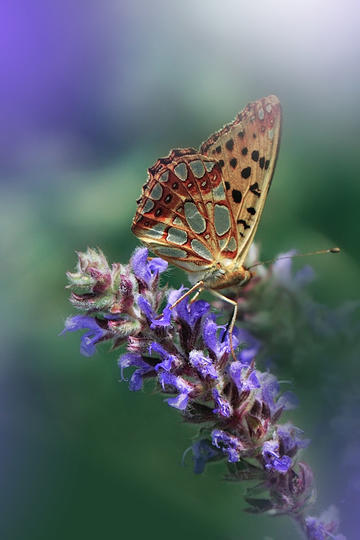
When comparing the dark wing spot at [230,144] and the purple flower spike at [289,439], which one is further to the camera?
the dark wing spot at [230,144]

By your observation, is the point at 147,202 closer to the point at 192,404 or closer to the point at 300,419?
the point at 192,404

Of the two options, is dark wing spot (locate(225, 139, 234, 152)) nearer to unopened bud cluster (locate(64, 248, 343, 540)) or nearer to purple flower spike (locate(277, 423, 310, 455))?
unopened bud cluster (locate(64, 248, 343, 540))

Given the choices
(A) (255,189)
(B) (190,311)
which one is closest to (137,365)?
(B) (190,311)

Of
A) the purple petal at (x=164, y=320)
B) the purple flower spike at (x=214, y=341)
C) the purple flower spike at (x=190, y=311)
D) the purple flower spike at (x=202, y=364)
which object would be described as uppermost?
the purple flower spike at (x=190, y=311)

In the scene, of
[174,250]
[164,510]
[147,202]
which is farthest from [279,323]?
[164,510]

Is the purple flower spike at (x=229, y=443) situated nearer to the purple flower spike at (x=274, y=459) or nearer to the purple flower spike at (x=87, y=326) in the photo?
the purple flower spike at (x=274, y=459)

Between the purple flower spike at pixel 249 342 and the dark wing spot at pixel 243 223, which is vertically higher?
the dark wing spot at pixel 243 223

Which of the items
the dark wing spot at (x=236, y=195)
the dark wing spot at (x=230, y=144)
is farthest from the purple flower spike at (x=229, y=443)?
the dark wing spot at (x=230, y=144)

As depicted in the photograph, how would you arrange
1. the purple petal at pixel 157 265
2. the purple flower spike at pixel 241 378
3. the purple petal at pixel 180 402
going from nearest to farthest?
the purple petal at pixel 180 402 < the purple flower spike at pixel 241 378 < the purple petal at pixel 157 265
